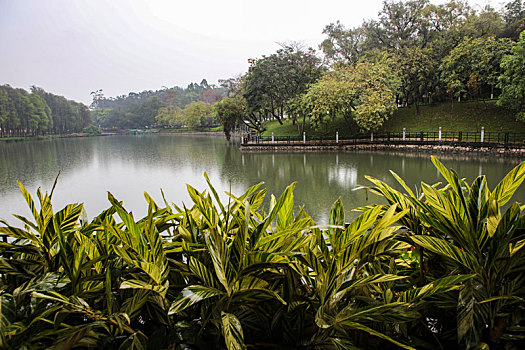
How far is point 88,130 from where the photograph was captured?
59938 mm

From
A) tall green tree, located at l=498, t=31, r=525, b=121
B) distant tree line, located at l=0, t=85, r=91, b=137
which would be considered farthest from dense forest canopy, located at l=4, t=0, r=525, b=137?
distant tree line, located at l=0, t=85, r=91, b=137

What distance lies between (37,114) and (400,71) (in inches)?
1881

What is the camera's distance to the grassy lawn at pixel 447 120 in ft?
68.7

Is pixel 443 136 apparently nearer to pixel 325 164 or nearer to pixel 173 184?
pixel 325 164

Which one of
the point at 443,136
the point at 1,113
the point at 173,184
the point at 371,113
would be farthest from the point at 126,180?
the point at 1,113

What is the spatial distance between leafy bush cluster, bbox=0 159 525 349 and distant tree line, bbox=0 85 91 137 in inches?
1932

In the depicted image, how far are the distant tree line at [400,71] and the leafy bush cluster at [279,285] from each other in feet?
65.1

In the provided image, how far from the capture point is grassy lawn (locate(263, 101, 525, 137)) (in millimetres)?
20953

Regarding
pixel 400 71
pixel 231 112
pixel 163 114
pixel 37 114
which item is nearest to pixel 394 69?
pixel 400 71

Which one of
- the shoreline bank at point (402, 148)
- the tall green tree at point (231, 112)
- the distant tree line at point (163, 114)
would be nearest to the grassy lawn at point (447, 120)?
the shoreline bank at point (402, 148)

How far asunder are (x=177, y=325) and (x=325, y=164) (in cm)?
1416

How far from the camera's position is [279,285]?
3.11ft

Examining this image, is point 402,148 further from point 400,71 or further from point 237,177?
point 237,177

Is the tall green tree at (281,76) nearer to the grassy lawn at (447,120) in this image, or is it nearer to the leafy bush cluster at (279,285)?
the grassy lawn at (447,120)
